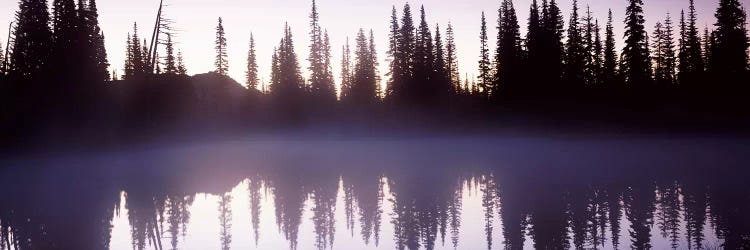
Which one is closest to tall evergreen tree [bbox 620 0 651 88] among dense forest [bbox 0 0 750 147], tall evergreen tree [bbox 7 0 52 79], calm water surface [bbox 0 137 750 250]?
dense forest [bbox 0 0 750 147]

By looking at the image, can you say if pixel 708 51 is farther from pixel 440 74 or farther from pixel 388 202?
pixel 388 202

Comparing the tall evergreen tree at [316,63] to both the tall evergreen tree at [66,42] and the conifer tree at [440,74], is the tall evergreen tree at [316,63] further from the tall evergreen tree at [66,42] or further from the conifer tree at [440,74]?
the tall evergreen tree at [66,42]

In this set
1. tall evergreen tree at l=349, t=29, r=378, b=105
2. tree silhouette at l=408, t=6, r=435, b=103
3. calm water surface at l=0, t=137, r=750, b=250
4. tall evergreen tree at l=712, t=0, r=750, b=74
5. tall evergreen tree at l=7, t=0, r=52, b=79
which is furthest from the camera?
tall evergreen tree at l=349, t=29, r=378, b=105

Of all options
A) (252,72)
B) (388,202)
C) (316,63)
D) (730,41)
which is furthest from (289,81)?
(388,202)

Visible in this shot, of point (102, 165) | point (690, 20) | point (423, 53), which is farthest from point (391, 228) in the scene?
point (690, 20)

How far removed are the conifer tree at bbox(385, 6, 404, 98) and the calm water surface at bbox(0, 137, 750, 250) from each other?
33.3 meters

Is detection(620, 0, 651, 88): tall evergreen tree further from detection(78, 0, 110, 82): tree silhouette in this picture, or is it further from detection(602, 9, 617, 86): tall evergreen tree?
detection(78, 0, 110, 82): tree silhouette

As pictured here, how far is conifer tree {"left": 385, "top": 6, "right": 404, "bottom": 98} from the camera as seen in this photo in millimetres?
72787

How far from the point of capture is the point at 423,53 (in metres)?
69.4

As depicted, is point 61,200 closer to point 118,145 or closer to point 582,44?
point 118,145

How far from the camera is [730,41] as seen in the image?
187 feet

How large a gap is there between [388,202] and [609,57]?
61132mm

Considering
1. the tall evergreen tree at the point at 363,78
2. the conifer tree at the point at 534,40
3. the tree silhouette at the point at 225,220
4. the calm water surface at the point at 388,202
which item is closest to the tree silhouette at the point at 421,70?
the tall evergreen tree at the point at 363,78

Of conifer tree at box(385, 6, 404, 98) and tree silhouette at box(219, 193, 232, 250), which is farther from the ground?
conifer tree at box(385, 6, 404, 98)
